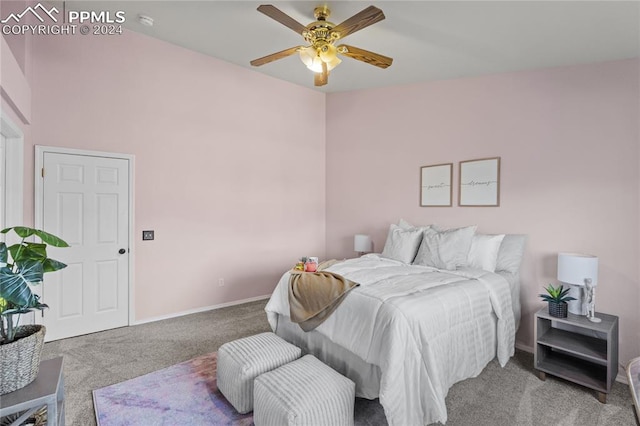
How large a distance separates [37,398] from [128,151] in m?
2.91

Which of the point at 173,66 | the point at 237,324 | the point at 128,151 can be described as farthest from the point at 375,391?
the point at 173,66

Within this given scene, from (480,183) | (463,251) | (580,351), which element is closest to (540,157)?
(480,183)

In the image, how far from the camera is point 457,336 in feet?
7.79

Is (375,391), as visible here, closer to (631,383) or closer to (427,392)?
(427,392)

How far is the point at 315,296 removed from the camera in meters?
2.52

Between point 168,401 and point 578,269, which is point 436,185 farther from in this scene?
point 168,401

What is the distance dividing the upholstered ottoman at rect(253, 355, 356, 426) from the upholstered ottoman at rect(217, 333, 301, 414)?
0.17 meters

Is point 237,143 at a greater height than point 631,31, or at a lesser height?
lesser

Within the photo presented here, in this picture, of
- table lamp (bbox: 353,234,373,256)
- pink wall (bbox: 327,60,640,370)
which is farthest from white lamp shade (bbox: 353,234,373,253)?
pink wall (bbox: 327,60,640,370)

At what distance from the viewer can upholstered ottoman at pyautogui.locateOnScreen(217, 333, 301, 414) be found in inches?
83.9

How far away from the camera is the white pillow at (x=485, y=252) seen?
327 cm

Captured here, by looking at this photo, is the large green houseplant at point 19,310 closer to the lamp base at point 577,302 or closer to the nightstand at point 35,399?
the nightstand at point 35,399

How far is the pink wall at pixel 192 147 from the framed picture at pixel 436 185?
1.93 m

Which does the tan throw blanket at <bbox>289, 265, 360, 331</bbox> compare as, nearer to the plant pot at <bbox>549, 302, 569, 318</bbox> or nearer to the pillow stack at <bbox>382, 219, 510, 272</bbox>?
the pillow stack at <bbox>382, 219, 510, 272</bbox>
